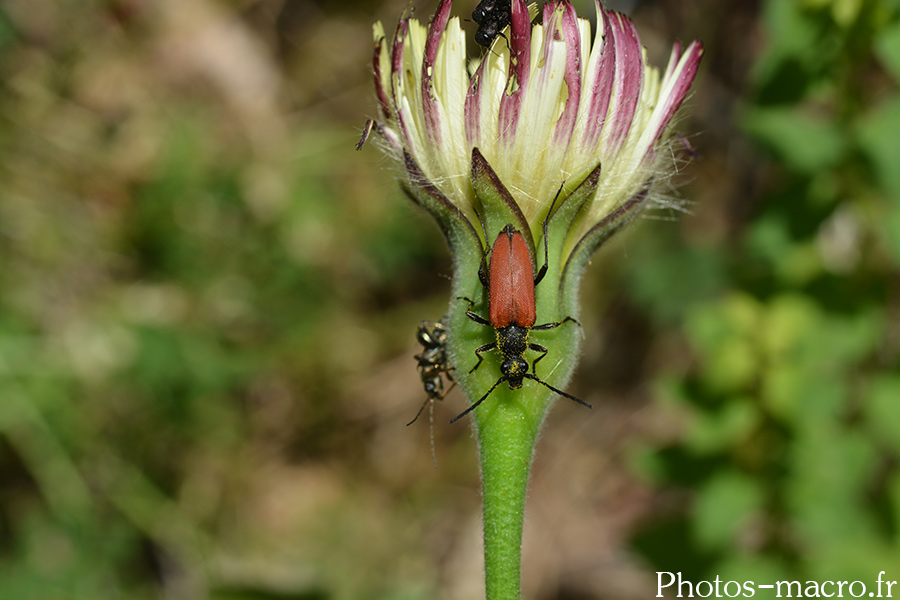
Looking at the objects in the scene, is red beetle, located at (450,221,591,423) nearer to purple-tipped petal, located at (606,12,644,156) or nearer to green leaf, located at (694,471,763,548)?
purple-tipped petal, located at (606,12,644,156)

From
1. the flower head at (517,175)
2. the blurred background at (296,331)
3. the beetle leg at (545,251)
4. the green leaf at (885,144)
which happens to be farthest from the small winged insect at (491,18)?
the blurred background at (296,331)

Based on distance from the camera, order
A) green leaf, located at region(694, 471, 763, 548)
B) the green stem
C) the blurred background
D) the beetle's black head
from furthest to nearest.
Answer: the blurred background, green leaf, located at region(694, 471, 763, 548), the beetle's black head, the green stem

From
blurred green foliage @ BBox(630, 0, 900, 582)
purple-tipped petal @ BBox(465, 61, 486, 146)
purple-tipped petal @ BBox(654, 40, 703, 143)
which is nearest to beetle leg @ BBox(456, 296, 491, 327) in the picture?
purple-tipped petal @ BBox(465, 61, 486, 146)

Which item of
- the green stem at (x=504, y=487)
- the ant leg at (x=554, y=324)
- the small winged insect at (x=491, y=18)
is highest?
the small winged insect at (x=491, y=18)

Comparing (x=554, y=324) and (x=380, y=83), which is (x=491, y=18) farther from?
(x=554, y=324)

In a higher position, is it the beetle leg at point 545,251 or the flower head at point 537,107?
the flower head at point 537,107

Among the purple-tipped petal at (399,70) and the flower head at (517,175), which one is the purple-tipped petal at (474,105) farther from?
the purple-tipped petal at (399,70)
